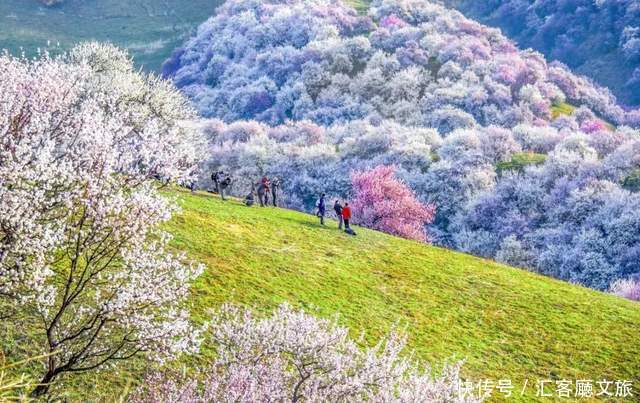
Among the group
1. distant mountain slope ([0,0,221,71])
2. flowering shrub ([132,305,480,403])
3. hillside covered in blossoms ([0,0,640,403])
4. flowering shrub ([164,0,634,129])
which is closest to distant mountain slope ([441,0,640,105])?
hillside covered in blossoms ([0,0,640,403])

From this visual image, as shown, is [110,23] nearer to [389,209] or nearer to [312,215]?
[389,209]

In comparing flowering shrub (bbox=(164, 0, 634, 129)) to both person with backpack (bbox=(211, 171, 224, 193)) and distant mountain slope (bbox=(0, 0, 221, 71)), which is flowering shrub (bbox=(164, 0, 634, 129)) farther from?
person with backpack (bbox=(211, 171, 224, 193))

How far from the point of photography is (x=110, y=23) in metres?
147

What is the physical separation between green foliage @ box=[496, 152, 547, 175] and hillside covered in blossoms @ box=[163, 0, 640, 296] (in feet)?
1.09

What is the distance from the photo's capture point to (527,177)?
67.2 meters

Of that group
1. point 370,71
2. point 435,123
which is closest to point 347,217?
point 435,123

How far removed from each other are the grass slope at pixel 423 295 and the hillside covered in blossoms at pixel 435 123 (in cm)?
2119

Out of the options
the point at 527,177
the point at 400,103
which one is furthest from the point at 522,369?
the point at 400,103

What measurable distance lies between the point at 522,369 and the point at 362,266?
11255 mm

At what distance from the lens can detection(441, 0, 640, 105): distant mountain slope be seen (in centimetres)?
11950

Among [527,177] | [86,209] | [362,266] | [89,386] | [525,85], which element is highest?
[525,85]

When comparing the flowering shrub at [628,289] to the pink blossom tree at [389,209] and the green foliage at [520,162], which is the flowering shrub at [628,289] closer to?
the pink blossom tree at [389,209]

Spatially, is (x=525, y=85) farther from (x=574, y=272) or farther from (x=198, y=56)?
(x=198, y=56)

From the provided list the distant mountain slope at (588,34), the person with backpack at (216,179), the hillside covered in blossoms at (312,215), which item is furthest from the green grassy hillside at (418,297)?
the distant mountain slope at (588,34)
